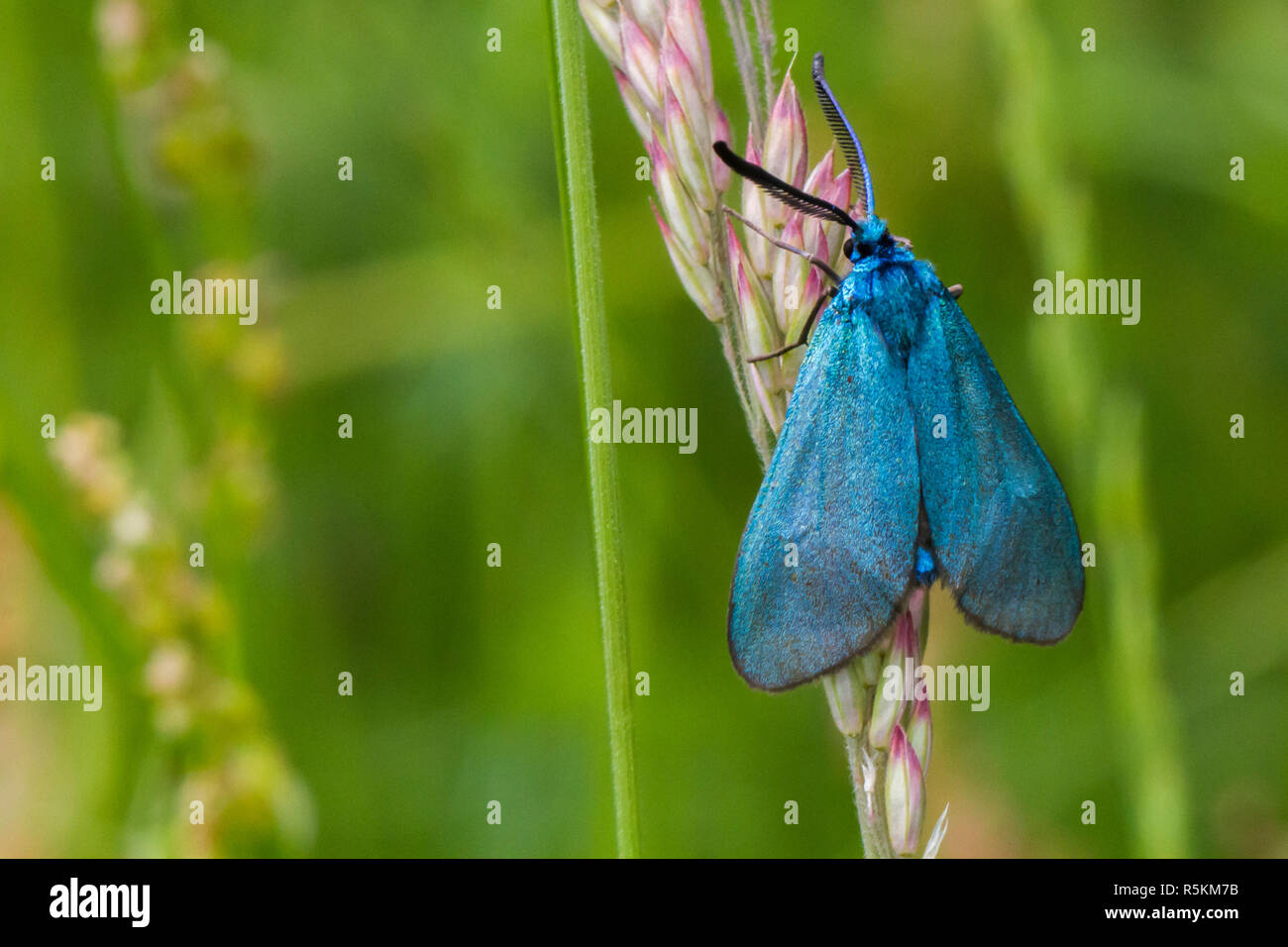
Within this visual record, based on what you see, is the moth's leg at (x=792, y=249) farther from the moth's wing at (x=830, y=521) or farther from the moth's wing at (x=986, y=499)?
the moth's wing at (x=986, y=499)

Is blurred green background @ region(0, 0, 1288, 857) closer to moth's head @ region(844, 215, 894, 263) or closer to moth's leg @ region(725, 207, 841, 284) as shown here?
moth's head @ region(844, 215, 894, 263)

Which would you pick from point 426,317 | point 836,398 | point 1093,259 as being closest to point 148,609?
point 836,398

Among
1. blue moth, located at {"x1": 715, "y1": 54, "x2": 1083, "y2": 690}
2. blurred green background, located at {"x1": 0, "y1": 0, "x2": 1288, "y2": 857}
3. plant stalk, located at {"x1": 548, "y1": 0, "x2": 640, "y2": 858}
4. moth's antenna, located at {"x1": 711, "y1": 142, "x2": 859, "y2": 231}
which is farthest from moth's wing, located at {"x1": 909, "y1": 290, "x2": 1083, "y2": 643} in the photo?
plant stalk, located at {"x1": 548, "y1": 0, "x2": 640, "y2": 858}

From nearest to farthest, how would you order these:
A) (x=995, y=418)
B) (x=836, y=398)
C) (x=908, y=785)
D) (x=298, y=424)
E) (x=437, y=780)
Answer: (x=908, y=785) < (x=836, y=398) < (x=995, y=418) < (x=437, y=780) < (x=298, y=424)

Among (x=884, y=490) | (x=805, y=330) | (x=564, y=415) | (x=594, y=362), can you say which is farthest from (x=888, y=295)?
(x=564, y=415)
